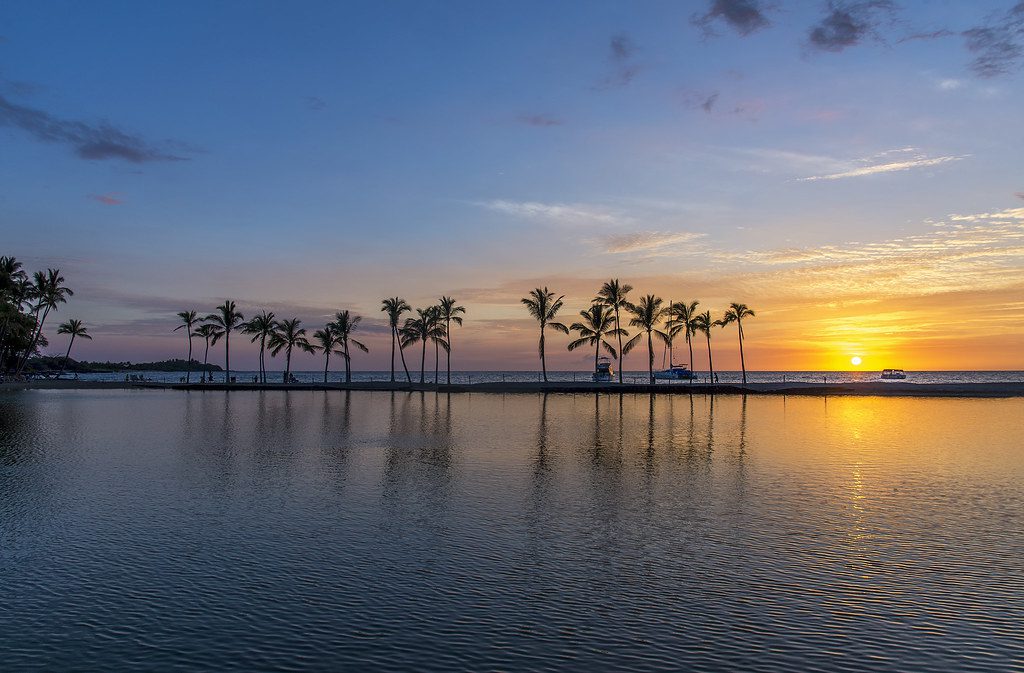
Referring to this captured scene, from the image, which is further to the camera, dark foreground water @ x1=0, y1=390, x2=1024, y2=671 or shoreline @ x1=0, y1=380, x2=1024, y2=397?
shoreline @ x1=0, y1=380, x2=1024, y2=397

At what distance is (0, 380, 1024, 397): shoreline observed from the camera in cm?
8181

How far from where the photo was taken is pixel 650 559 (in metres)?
13.4

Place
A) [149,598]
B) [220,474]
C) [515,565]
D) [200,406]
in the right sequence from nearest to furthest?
[149,598], [515,565], [220,474], [200,406]

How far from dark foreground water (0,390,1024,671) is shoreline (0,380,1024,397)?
58.9 m

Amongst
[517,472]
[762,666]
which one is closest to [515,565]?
[762,666]

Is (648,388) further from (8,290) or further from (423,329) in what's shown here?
(8,290)

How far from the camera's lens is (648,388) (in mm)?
88188

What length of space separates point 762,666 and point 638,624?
1.94m

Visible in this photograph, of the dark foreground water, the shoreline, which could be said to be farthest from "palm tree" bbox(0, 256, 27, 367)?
the dark foreground water

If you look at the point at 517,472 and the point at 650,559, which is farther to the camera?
the point at 517,472

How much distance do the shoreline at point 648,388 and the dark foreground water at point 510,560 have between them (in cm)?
5891

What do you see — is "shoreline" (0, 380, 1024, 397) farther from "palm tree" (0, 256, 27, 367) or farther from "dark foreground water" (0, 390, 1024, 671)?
"dark foreground water" (0, 390, 1024, 671)

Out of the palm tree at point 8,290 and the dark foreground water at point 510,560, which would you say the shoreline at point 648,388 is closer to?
the palm tree at point 8,290

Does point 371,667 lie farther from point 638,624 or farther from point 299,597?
point 638,624
